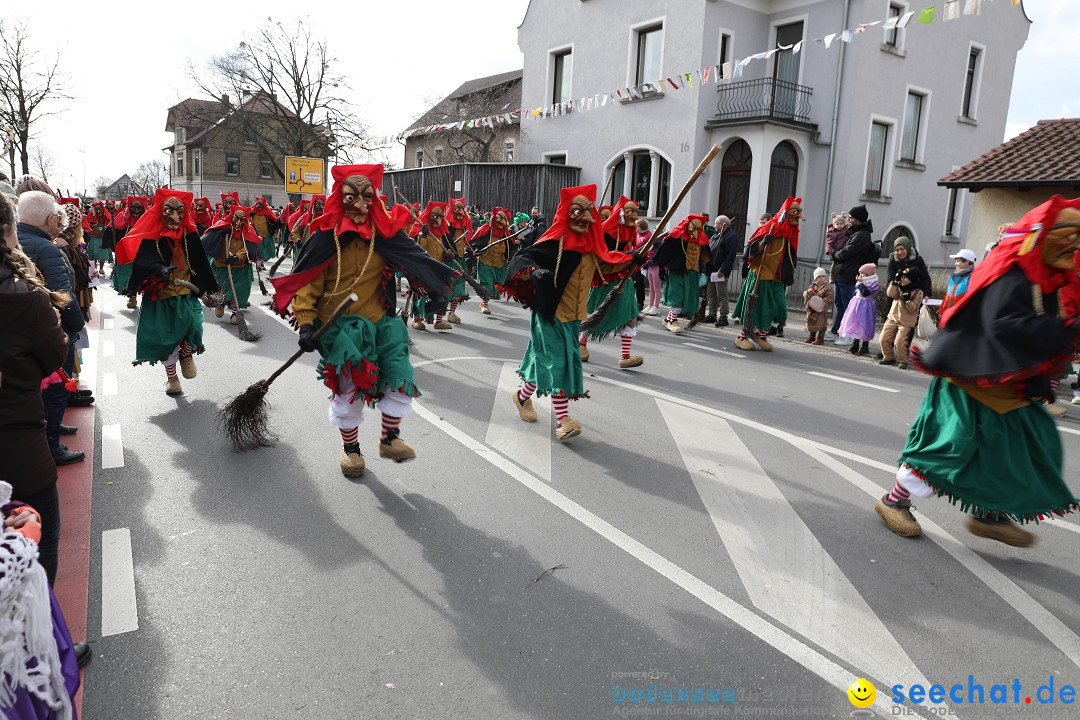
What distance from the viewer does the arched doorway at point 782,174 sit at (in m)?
19.5

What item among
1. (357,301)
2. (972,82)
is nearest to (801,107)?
(972,82)

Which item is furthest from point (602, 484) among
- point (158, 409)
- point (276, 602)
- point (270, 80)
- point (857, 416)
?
point (270, 80)

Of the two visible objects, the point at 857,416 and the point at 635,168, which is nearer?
the point at 857,416

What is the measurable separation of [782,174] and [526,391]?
15.8 metres

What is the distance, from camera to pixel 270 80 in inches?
1501

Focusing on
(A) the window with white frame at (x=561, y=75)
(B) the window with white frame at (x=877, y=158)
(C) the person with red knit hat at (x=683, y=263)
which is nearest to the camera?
(C) the person with red knit hat at (x=683, y=263)

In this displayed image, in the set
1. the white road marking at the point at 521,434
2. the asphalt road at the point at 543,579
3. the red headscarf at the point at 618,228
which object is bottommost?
the asphalt road at the point at 543,579

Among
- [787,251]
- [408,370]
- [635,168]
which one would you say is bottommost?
[408,370]

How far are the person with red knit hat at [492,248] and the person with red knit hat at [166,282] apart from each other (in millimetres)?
7005

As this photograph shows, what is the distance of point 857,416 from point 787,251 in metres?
4.02

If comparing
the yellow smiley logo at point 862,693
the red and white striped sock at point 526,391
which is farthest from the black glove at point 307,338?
the yellow smiley logo at point 862,693

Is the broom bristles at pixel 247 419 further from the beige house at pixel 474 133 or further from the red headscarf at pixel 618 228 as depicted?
the beige house at pixel 474 133

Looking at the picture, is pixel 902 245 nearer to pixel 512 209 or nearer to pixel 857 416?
pixel 857 416

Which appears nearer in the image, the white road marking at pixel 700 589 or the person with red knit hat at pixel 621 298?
the white road marking at pixel 700 589
